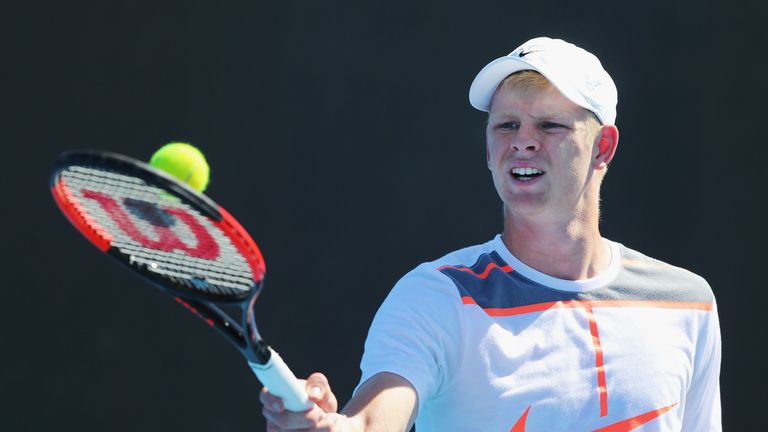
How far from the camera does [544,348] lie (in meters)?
2.06

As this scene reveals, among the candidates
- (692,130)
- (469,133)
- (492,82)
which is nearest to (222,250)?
(492,82)

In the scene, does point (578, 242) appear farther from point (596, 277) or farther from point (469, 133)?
point (469, 133)

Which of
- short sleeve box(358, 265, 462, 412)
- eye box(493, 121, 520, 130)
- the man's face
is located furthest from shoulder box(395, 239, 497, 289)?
eye box(493, 121, 520, 130)

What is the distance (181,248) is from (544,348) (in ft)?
2.21

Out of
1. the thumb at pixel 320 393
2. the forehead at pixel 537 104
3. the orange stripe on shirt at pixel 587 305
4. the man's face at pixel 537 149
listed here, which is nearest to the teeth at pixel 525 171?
the man's face at pixel 537 149

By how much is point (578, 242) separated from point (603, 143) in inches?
8.1

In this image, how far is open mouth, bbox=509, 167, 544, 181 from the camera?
215cm

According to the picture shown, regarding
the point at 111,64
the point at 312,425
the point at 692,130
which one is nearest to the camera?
the point at 312,425

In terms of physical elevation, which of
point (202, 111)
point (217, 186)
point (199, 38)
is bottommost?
point (217, 186)

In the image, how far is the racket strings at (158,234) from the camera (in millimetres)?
1750

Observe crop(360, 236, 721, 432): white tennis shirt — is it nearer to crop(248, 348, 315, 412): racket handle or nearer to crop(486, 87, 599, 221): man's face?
crop(486, 87, 599, 221): man's face

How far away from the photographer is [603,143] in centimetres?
228

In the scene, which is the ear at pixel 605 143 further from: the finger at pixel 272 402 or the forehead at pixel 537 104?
the finger at pixel 272 402

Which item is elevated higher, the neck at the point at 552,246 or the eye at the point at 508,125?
the eye at the point at 508,125
